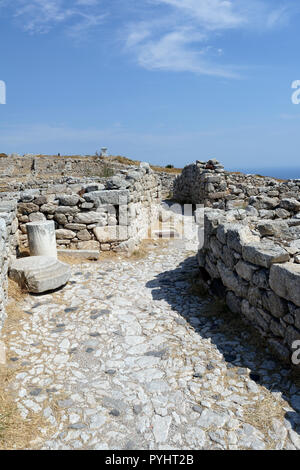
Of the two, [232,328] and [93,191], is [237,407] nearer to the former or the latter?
[232,328]

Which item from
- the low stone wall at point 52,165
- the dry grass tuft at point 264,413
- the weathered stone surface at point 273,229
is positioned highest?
the low stone wall at point 52,165

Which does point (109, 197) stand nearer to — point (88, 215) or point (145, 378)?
point (88, 215)

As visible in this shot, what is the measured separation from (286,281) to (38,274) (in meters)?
4.22

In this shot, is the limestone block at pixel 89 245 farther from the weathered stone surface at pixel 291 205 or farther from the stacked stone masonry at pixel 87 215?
the weathered stone surface at pixel 291 205

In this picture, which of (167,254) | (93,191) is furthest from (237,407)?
(93,191)

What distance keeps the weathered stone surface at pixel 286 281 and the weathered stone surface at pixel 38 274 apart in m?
3.84

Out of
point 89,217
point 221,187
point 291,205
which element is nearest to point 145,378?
point 89,217

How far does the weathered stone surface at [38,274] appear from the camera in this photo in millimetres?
5875

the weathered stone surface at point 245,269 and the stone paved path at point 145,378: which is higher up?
the weathered stone surface at point 245,269

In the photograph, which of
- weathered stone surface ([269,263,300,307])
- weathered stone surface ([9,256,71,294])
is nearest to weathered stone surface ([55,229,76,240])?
weathered stone surface ([9,256,71,294])

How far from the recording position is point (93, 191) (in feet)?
28.5

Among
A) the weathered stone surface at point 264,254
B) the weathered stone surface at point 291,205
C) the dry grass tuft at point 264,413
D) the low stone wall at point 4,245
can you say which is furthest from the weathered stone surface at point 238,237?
the low stone wall at point 4,245

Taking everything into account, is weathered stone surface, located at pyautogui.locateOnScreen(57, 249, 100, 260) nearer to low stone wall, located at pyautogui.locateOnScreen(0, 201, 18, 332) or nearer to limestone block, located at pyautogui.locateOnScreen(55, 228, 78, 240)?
limestone block, located at pyautogui.locateOnScreen(55, 228, 78, 240)
